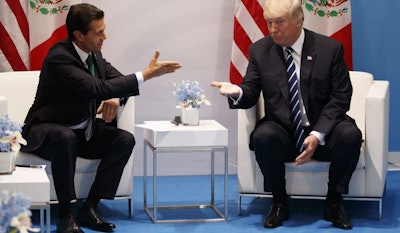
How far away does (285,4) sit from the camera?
4.63 meters

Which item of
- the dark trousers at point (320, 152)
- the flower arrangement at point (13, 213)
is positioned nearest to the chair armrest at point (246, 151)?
the dark trousers at point (320, 152)

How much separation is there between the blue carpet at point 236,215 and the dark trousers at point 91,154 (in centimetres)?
26

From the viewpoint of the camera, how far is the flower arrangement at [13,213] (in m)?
1.97

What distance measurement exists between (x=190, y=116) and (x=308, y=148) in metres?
0.71

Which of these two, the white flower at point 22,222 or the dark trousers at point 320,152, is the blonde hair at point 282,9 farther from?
the white flower at point 22,222

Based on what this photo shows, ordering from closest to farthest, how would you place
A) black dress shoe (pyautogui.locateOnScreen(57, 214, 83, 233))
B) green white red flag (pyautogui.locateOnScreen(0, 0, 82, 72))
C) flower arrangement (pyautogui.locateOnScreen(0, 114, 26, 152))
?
flower arrangement (pyautogui.locateOnScreen(0, 114, 26, 152)) → black dress shoe (pyautogui.locateOnScreen(57, 214, 83, 233)) → green white red flag (pyautogui.locateOnScreen(0, 0, 82, 72))

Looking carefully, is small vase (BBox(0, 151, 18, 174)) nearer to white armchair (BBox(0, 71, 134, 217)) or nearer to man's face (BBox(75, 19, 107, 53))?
white armchair (BBox(0, 71, 134, 217))

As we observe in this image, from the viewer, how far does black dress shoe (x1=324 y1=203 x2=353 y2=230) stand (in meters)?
4.50

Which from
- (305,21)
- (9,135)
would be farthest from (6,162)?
(305,21)

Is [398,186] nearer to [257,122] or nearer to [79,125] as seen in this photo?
[257,122]

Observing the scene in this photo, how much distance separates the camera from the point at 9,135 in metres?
3.61

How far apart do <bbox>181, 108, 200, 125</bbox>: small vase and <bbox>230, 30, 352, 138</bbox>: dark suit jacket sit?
229 millimetres

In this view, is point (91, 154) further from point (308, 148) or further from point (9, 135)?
point (308, 148)

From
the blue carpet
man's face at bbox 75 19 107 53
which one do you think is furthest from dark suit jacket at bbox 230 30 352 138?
man's face at bbox 75 19 107 53
